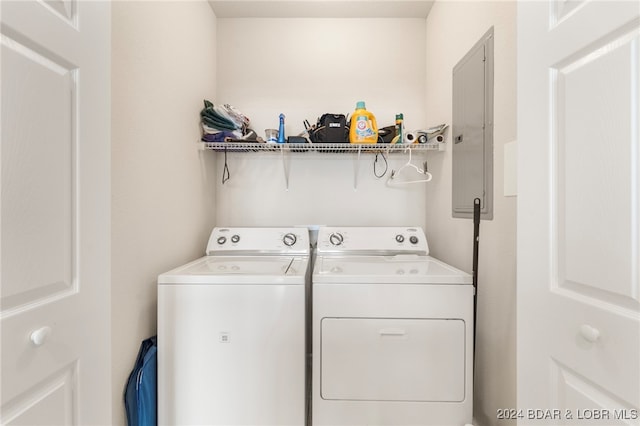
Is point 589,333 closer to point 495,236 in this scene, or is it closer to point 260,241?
point 495,236

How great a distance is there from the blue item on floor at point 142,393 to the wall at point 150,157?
0.04 metres

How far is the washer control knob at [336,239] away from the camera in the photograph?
2.04 metres

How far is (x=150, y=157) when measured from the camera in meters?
1.46

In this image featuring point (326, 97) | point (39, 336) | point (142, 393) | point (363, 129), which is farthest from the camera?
point (326, 97)

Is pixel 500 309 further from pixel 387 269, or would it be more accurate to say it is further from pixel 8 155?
pixel 8 155

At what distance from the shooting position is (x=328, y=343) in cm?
137

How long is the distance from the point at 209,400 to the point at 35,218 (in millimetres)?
1101

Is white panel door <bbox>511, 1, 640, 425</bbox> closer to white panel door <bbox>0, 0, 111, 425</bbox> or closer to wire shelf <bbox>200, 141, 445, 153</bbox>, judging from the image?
wire shelf <bbox>200, 141, 445, 153</bbox>

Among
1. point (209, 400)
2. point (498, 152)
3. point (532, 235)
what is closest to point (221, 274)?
point (209, 400)

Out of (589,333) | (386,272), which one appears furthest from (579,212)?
(386,272)

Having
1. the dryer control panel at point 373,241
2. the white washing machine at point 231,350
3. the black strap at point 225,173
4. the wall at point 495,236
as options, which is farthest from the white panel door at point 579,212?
the black strap at point 225,173

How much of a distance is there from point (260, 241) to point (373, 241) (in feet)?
2.63

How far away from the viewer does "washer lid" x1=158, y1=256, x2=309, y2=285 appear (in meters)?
1.37

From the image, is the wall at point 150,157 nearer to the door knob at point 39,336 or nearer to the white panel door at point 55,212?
the white panel door at point 55,212
